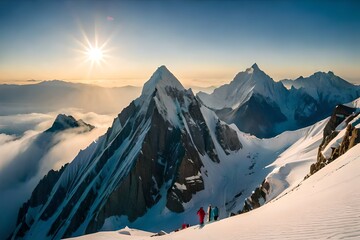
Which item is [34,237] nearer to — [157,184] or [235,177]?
[157,184]

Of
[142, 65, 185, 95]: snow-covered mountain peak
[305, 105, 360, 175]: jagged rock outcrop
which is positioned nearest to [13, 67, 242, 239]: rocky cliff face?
[142, 65, 185, 95]: snow-covered mountain peak

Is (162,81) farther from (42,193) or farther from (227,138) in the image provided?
(42,193)

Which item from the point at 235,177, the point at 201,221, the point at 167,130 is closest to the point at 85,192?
the point at 167,130

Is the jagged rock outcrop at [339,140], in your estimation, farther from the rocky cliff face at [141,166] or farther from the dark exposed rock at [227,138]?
the dark exposed rock at [227,138]

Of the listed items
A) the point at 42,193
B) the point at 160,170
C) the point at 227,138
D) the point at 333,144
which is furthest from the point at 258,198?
the point at 42,193

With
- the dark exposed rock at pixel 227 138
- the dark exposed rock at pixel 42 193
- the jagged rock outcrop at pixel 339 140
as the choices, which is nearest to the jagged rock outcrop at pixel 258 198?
the jagged rock outcrop at pixel 339 140

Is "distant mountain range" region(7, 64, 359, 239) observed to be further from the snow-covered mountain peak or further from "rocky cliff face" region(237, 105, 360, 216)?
"rocky cliff face" region(237, 105, 360, 216)

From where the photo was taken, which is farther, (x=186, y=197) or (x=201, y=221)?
(x=186, y=197)
